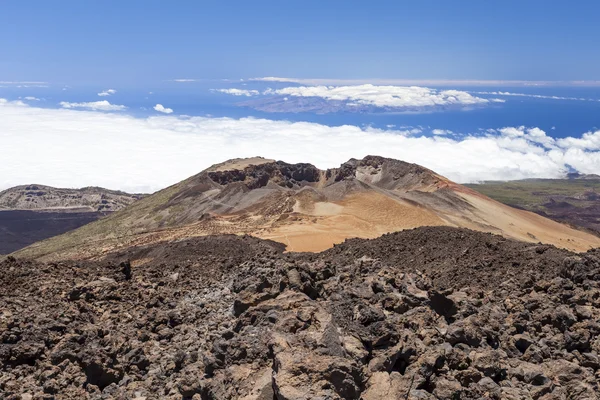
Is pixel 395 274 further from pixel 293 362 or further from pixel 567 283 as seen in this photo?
pixel 293 362

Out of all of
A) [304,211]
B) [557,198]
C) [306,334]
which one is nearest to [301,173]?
[304,211]

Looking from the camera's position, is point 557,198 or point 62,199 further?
point 557,198

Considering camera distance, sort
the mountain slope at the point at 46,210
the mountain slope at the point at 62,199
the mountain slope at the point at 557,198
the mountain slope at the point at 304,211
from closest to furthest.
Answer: the mountain slope at the point at 304,211 < the mountain slope at the point at 46,210 < the mountain slope at the point at 62,199 < the mountain slope at the point at 557,198

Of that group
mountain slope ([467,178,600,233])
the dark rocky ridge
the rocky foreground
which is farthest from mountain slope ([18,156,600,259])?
mountain slope ([467,178,600,233])

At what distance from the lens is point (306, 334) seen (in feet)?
28.9

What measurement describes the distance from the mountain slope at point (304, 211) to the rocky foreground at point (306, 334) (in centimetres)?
1978

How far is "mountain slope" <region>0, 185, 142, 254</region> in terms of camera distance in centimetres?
8800

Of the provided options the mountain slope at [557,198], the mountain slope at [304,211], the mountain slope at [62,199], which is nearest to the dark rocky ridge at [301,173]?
the mountain slope at [304,211]

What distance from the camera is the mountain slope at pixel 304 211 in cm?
4044

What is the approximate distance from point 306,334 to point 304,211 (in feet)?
121

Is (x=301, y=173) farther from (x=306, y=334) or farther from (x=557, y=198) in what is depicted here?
(x=557, y=198)

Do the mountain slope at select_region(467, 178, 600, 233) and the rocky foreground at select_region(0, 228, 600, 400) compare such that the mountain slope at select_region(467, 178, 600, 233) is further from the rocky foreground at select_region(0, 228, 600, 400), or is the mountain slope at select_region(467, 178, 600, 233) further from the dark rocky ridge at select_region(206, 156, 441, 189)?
the rocky foreground at select_region(0, 228, 600, 400)

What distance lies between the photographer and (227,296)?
1376cm

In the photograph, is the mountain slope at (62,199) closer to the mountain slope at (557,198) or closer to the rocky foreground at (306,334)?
the mountain slope at (557,198)
